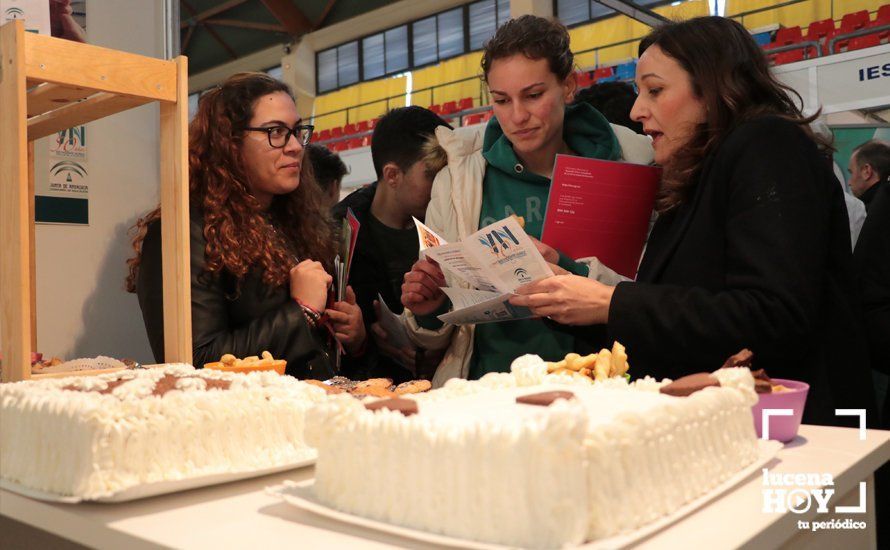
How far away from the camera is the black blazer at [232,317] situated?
1.81 m

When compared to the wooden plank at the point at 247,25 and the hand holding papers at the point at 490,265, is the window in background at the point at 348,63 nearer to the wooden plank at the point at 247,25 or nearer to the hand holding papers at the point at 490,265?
the wooden plank at the point at 247,25

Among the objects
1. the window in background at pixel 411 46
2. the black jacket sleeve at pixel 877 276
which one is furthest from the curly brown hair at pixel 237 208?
the window in background at pixel 411 46

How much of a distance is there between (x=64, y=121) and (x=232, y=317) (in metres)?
0.58

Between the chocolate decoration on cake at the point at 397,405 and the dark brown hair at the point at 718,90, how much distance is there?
3.13ft

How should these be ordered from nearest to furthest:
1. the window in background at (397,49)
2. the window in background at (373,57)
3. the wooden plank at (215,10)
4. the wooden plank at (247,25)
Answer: the window in background at (397,49), the window in background at (373,57), the wooden plank at (247,25), the wooden plank at (215,10)

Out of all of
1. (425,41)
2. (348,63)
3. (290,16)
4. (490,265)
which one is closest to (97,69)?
(490,265)

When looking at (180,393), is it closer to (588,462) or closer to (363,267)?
(588,462)

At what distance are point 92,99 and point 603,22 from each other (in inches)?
485

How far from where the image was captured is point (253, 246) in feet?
6.46

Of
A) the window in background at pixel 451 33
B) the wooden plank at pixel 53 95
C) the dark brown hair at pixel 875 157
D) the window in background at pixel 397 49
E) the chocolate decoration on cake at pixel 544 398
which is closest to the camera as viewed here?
the chocolate decoration on cake at pixel 544 398

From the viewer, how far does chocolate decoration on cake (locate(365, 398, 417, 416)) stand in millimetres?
777

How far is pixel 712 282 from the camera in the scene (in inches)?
56.7

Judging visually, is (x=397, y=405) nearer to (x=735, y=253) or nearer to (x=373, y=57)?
(x=735, y=253)

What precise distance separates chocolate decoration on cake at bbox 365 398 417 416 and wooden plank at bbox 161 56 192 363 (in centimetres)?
77
